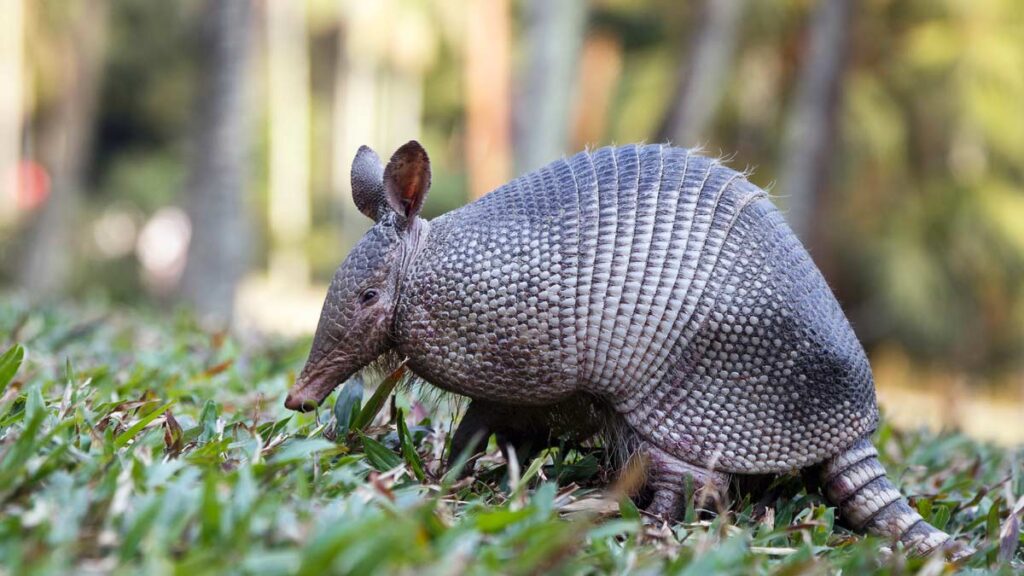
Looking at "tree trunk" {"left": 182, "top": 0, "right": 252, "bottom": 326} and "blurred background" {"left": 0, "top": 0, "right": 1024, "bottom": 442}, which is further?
"blurred background" {"left": 0, "top": 0, "right": 1024, "bottom": 442}

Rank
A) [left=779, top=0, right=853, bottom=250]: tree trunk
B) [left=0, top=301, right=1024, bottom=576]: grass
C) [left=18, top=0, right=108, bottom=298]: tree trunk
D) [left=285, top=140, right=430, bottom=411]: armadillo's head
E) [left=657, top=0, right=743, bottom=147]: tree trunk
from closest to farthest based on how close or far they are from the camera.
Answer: [left=0, top=301, right=1024, bottom=576]: grass < [left=285, top=140, right=430, bottom=411]: armadillo's head < [left=657, top=0, right=743, bottom=147]: tree trunk < [left=779, top=0, right=853, bottom=250]: tree trunk < [left=18, top=0, right=108, bottom=298]: tree trunk

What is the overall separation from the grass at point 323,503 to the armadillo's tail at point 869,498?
9 centimetres

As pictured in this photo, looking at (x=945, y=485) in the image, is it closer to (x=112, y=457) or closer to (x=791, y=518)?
(x=791, y=518)

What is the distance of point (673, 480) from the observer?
3174 millimetres

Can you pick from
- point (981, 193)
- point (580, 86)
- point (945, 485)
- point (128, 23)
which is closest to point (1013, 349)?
point (981, 193)

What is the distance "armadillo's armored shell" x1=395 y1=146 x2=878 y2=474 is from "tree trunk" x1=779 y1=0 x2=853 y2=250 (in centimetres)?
859

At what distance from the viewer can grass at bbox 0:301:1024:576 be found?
6.86 ft

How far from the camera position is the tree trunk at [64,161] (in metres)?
16.6

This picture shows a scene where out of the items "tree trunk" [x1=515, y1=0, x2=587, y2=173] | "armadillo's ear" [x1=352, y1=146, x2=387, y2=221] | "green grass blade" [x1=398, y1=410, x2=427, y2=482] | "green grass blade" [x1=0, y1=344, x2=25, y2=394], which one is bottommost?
"green grass blade" [x1=398, y1=410, x2=427, y2=482]

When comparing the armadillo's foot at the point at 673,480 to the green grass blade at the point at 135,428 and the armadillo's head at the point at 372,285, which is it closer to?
the armadillo's head at the point at 372,285

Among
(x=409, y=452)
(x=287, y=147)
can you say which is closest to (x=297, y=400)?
(x=409, y=452)

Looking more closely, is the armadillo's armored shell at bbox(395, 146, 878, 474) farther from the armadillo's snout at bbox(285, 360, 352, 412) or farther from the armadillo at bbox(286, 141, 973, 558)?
the armadillo's snout at bbox(285, 360, 352, 412)

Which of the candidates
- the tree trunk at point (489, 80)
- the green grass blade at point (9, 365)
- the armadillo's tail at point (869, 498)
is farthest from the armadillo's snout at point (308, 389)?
the tree trunk at point (489, 80)

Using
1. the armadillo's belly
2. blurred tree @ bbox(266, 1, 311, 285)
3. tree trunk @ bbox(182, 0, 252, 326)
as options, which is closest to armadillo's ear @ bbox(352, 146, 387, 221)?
the armadillo's belly
